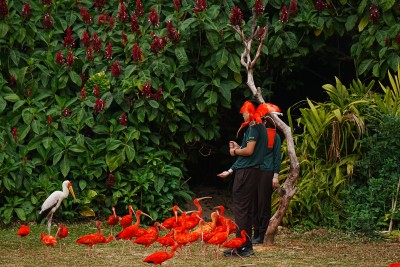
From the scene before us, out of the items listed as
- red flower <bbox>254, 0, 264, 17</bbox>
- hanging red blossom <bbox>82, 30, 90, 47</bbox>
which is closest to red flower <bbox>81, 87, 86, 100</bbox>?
hanging red blossom <bbox>82, 30, 90, 47</bbox>

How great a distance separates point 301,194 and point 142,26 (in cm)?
355

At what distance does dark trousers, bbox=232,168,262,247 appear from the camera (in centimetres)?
1044

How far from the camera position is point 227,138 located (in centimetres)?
1678

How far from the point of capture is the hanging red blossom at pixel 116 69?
1377 cm

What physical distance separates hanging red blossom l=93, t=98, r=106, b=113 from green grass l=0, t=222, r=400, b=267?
188 centimetres

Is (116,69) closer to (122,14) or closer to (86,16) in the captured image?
(122,14)

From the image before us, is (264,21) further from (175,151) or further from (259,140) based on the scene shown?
(259,140)

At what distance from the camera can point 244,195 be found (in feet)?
34.3

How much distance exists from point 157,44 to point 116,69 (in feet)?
2.31

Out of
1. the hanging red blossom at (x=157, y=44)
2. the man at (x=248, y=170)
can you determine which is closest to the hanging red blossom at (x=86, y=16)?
the hanging red blossom at (x=157, y=44)

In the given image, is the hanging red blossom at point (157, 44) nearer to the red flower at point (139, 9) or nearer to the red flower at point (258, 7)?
the red flower at point (139, 9)

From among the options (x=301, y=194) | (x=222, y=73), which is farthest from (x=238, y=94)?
(x=301, y=194)

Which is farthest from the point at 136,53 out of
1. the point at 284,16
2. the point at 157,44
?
the point at 284,16

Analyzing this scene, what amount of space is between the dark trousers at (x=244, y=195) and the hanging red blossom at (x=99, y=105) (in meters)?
3.68
